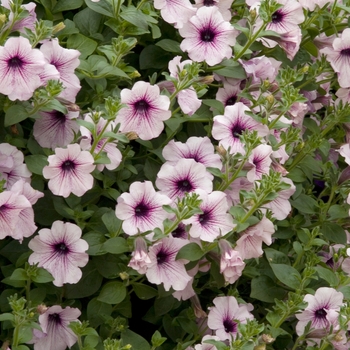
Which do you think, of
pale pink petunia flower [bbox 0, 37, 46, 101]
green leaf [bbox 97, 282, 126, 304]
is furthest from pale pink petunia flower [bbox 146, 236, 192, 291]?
pale pink petunia flower [bbox 0, 37, 46, 101]

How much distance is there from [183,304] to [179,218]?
481mm

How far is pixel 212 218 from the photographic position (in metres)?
1.62

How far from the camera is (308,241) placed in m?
1.87

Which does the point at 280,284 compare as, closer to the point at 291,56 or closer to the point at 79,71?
the point at 291,56

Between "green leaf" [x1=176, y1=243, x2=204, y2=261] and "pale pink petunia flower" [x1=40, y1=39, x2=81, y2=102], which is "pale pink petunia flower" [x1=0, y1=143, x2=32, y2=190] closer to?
"pale pink petunia flower" [x1=40, y1=39, x2=81, y2=102]

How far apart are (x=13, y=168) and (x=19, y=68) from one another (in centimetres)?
25

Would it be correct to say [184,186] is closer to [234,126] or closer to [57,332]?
[234,126]

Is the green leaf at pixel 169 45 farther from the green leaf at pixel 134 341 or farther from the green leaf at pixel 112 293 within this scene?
the green leaf at pixel 134 341

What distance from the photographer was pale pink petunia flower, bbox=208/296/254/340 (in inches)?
68.2

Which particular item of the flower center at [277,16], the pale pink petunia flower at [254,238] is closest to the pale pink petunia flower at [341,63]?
the flower center at [277,16]

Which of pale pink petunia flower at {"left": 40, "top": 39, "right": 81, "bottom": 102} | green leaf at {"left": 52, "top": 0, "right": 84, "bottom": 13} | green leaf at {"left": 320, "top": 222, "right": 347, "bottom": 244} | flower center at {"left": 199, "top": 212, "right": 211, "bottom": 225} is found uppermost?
green leaf at {"left": 52, "top": 0, "right": 84, "bottom": 13}

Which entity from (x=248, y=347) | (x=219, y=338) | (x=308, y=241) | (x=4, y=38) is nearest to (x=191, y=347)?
(x=219, y=338)

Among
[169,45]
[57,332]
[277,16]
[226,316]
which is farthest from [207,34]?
[57,332]

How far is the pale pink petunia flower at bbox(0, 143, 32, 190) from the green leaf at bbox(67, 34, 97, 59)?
294 millimetres
